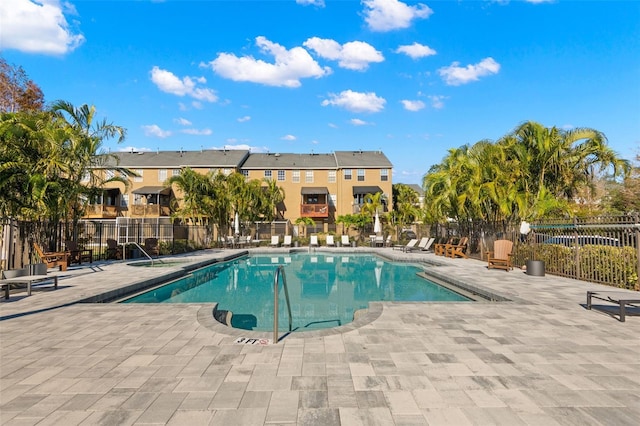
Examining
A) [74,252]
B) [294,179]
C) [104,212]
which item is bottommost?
[74,252]

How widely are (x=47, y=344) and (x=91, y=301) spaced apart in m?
3.02

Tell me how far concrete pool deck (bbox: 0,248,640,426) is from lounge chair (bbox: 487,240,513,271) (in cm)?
594

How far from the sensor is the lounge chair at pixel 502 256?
11.5 m

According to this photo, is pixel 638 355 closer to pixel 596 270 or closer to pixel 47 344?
pixel 596 270

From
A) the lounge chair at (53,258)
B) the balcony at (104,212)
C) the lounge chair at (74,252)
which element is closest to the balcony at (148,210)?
the balcony at (104,212)

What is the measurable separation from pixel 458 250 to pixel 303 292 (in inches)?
389

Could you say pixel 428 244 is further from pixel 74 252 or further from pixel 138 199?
pixel 138 199

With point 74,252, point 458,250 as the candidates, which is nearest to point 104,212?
point 74,252

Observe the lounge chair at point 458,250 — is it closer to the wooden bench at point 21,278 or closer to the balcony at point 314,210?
the wooden bench at point 21,278

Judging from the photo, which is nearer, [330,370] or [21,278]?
[330,370]

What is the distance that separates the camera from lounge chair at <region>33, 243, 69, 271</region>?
11.0 metres

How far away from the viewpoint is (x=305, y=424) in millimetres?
2559

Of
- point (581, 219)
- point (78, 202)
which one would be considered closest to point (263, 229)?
point (78, 202)

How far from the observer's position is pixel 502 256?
40.0 ft
